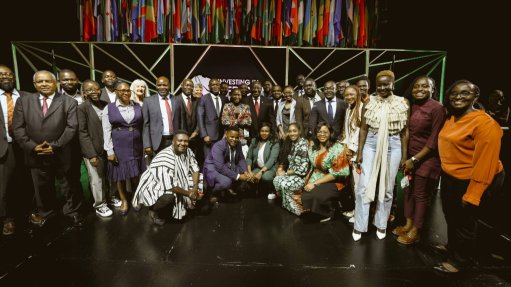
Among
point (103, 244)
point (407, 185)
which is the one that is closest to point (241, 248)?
point (103, 244)

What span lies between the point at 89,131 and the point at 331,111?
123 inches

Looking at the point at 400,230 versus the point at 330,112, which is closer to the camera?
the point at 400,230

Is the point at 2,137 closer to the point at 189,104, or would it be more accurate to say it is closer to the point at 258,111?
the point at 189,104

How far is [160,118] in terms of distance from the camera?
395cm

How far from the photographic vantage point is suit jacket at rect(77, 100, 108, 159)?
11.0ft

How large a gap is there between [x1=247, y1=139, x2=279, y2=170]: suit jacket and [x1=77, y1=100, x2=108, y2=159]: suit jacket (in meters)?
2.00

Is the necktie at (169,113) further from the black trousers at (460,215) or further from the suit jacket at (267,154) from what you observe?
the black trousers at (460,215)

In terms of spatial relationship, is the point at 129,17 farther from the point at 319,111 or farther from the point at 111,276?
the point at 111,276

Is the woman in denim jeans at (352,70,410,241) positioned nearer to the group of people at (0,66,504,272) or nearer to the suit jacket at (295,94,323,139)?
the group of people at (0,66,504,272)

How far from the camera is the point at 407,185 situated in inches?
113

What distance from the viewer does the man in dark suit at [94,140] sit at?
3375 mm

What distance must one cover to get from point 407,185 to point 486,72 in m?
3.93

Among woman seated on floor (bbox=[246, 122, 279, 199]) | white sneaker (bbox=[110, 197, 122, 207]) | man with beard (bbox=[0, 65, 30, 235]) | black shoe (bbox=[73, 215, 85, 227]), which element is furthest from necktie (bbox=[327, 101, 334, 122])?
man with beard (bbox=[0, 65, 30, 235])

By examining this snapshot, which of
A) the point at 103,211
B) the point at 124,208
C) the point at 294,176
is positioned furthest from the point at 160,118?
the point at 294,176
